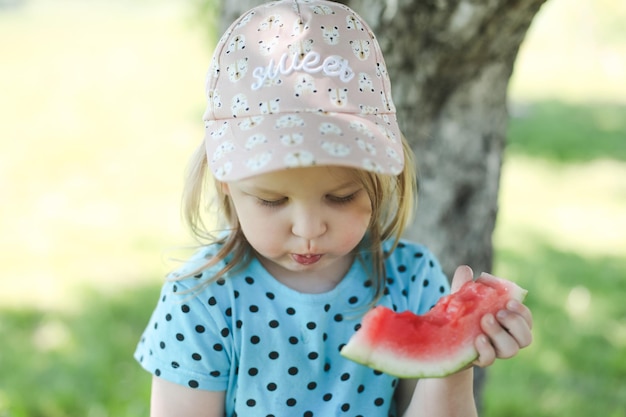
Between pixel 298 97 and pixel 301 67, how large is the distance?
72 millimetres

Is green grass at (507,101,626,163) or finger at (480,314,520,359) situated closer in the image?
finger at (480,314,520,359)

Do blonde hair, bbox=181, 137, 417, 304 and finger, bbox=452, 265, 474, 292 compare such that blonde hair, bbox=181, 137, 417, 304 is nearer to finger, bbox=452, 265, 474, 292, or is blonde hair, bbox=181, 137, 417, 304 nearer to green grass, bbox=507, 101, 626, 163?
finger, bbox=452, 265, 474, 292

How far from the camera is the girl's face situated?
1.81 m

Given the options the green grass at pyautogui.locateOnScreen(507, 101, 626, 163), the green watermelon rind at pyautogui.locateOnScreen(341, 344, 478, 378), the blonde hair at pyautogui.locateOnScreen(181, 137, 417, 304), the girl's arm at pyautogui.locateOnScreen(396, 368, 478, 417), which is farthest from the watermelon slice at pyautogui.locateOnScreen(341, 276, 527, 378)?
the green grass at pyautogui.locateOnScreen(507, 101, 626, 163)

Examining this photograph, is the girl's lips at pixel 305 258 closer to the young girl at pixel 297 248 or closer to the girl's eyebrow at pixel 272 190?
the young girl at pixel 297 248

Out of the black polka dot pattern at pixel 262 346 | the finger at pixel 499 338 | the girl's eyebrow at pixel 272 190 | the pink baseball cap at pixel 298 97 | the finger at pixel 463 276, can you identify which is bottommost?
the black polka dot pattern at pixel 262 346

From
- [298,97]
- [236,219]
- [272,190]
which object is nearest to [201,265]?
[236,219]

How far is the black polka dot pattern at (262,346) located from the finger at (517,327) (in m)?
0.48

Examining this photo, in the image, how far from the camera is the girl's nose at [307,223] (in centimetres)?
181

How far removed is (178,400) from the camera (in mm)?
2027

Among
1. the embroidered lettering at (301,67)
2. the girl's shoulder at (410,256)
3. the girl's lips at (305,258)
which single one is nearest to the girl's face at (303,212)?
the girl's lips at (305,258)

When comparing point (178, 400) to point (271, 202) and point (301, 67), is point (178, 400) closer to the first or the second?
point (271, 202)

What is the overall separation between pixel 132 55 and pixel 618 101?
6.39 meters

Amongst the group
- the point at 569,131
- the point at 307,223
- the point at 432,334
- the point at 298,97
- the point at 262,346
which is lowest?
the point at 569,131
